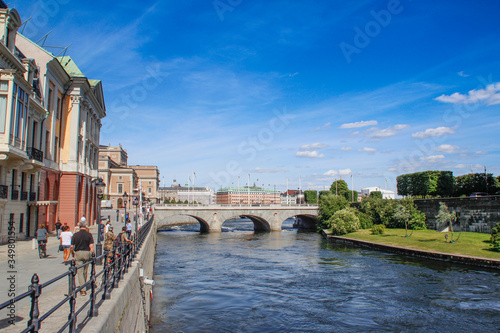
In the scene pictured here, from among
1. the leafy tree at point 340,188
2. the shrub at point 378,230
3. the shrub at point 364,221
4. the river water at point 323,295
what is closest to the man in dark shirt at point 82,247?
the river water at point 323,295

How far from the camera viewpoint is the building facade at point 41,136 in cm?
2489

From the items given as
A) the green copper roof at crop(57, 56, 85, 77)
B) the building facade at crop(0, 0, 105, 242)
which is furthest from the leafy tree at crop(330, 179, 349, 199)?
the green copper roof at crop(57, 56, 85, 77)

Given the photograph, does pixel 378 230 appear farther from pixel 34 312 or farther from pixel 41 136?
pixel 34 312

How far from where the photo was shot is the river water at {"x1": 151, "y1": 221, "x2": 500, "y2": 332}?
1889 centimetres

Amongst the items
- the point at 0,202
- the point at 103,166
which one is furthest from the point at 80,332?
the point at 103,166

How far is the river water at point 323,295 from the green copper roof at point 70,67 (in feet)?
73.2

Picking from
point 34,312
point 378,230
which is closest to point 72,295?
point 34,312

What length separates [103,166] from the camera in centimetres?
10181

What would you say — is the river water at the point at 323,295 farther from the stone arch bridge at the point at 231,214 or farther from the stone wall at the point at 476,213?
the stone arch bridge at the point at 231,214

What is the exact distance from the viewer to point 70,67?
42.2m

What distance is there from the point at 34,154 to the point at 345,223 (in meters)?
47.5

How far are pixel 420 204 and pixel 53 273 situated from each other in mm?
58754

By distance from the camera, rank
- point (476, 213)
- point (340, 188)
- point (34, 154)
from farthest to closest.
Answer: point (340, 188)
point (476, 213)
point (34, 154)

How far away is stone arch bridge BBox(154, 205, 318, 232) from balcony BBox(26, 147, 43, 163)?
4353cm
